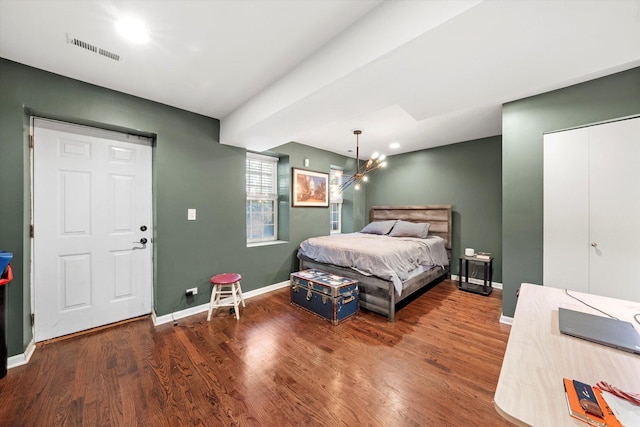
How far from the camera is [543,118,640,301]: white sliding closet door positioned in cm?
200

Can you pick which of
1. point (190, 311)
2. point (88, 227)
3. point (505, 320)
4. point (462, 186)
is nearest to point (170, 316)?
point (190, 311)

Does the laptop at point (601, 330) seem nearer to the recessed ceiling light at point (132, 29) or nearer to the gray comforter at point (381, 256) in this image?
the gray comforter at point (381, 256)

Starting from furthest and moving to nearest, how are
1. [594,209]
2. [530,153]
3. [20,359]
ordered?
[530,153] → [594,209] → [20,359]

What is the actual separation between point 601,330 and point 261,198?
3.82m

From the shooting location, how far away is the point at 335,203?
219 inches

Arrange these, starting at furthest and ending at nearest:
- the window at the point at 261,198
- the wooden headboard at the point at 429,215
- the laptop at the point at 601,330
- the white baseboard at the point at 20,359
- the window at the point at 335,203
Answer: the window at the point at 335,203, the wooden headboard at the point at 429,215, the window at the point at 261,198, the white baseboard at the point at 20,359, the laptop at the point at 601,330

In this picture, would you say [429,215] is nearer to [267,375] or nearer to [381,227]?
[381,227]

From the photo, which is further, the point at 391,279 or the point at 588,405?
the point at 391,279

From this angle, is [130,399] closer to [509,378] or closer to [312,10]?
[509,378]

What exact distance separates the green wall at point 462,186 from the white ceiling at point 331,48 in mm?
1855

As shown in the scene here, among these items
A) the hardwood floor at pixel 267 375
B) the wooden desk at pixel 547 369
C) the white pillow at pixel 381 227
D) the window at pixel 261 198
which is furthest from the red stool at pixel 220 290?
the white pillow at pixel 381 227

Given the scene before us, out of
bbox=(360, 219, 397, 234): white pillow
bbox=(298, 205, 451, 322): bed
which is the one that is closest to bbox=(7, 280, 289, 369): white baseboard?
bbox=(298, 205, 451, 322): bed

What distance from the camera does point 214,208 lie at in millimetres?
3244

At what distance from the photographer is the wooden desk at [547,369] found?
605mm
